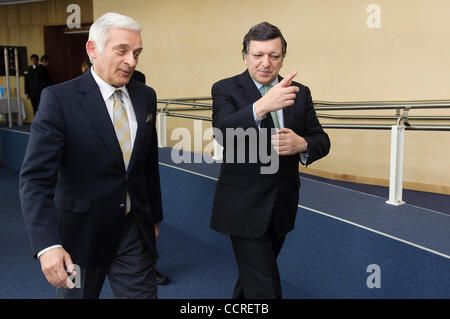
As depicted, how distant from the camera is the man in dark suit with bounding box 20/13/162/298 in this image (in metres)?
1.57

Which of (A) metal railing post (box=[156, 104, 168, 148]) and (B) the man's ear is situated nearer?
(B) the man's ear

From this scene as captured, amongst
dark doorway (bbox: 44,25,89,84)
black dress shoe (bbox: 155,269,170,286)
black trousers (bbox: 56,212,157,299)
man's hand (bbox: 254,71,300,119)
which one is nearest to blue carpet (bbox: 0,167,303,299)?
black dress shoe (bbox: 155,269,170,286)

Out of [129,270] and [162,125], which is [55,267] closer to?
[129,270]

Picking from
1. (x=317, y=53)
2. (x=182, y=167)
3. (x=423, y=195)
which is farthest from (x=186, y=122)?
(x=423, y=195)

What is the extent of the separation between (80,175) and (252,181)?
2.51 ft

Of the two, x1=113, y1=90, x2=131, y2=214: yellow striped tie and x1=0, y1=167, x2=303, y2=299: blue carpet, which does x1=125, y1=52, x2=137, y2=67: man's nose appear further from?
x1=0, y1=167, x2=303, y2=299: blue carpet

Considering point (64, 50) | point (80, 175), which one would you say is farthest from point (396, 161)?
point (64, 50)

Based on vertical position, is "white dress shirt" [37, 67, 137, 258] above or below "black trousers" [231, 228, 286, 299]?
above

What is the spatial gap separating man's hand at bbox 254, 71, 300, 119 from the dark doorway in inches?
492

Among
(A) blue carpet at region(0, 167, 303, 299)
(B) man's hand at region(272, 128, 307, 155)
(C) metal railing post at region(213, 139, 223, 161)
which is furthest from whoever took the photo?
(C) metal railing post at region(213, 139, 223, 161)

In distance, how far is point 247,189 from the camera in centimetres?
210

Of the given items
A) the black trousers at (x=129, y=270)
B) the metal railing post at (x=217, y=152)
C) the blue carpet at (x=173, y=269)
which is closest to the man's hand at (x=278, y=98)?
the black trousers at (x=129, y=270)

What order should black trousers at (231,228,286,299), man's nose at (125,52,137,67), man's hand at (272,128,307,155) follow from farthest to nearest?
black trousers at (231,228,286,299)
man's hand at (272,128,307,155)
man's nose at (125,52,137,67)

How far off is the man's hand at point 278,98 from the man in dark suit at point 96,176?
473 millimetres
